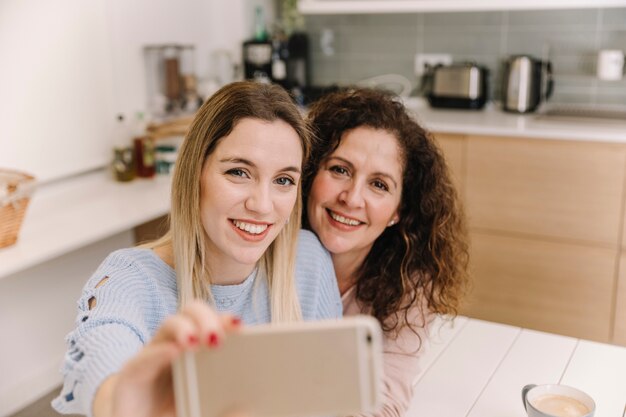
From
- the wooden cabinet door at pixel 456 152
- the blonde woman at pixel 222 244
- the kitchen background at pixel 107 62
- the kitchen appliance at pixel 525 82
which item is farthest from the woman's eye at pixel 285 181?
the kitchen appliance at pixel 525 82

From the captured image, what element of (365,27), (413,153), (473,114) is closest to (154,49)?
(365,27)

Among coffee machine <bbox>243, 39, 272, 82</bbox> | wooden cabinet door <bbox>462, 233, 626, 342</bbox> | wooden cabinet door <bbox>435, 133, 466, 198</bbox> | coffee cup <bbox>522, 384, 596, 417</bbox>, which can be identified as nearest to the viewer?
coffee cup <bbox>522, 384, 596, 417</bbox>

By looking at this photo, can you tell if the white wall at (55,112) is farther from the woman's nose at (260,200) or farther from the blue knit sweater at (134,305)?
the woman's nose at (260,200)

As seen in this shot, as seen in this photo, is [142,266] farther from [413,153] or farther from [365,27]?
[365,27]

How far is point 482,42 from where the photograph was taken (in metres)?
3.43

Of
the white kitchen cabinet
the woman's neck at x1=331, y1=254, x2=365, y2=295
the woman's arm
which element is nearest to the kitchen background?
the white kitchen cabinet

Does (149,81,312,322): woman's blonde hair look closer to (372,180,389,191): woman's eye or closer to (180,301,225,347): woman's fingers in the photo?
(372,180,389,191): woman's eye

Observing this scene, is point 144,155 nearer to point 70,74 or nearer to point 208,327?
point 70,74

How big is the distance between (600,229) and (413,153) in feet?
5.16

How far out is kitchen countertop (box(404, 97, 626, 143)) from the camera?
271 centimetres

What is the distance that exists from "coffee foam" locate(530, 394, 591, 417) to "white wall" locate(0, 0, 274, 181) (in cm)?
202

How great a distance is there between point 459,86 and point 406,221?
1936 mm

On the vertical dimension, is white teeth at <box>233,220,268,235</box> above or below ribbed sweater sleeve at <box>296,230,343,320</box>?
above

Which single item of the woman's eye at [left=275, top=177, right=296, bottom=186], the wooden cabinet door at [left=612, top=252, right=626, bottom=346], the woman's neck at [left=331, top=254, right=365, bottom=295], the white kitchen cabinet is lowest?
the wooden cabinet door at [left=612, top=252, right=626, bottom=346]
